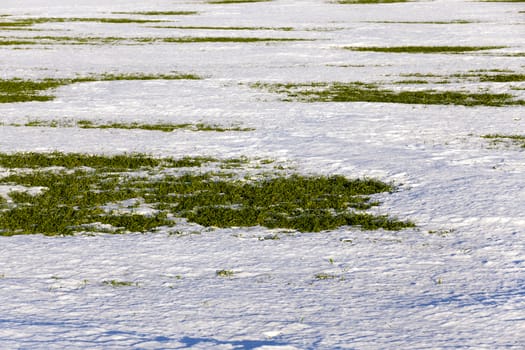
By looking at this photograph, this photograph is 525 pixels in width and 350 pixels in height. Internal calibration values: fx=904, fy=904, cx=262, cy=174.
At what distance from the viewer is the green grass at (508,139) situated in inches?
697

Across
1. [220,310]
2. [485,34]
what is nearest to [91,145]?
[220,310]

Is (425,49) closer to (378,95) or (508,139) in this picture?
(378,95)

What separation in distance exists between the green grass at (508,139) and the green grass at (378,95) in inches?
178

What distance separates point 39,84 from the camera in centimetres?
2769

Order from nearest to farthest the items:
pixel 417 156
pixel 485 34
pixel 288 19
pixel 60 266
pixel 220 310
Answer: pixel 220 310 < pixel 60 266 < pixel 417 156 < pixel 485 34 < pixel 288 19

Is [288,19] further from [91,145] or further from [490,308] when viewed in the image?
[490,308]

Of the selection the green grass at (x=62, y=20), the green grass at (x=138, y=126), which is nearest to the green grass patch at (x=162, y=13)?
the green grass at (x=62, y=20)

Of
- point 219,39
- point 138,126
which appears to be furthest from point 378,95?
point 219,39

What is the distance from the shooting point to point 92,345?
793 centimetres

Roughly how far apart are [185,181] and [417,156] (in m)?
4.51

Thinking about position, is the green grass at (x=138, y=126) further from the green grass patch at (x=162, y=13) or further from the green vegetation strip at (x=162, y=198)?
the green grass patch at (x=162, y=13)

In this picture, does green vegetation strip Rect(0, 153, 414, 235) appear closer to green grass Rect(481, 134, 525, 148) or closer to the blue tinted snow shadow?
the blue tinted snow shadow

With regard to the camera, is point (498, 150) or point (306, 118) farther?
point (306, 118)

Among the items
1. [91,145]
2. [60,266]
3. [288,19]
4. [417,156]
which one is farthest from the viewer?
[288,19]
